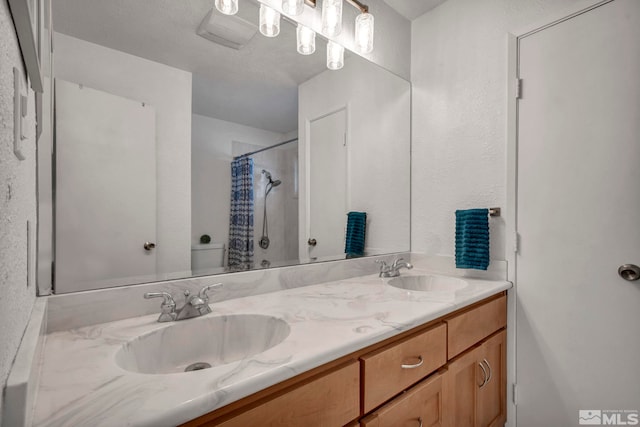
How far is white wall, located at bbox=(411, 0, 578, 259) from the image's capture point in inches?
57.6

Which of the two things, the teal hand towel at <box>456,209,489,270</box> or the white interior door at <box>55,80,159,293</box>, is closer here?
the white interior door at <box>55,80,159,293</box>

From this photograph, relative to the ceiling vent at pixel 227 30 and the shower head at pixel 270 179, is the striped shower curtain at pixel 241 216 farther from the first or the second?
the ceiling vent at pixel 227 30

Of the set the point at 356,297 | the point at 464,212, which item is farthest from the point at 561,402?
the point at 356,297

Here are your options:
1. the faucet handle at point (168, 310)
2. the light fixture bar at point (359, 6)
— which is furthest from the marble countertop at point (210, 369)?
the light fixture bar at point (359, 6)

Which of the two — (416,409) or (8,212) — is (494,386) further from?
(8,212)

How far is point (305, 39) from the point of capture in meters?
1.38

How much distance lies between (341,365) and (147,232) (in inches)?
28.0

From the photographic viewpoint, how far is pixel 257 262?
1.22 metres

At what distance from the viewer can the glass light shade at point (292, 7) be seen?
126cm

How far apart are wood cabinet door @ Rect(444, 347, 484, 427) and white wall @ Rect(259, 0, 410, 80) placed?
147 cm

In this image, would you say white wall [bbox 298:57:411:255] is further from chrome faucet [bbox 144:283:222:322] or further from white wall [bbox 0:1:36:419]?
white wall [bbox 0:1:36:419]

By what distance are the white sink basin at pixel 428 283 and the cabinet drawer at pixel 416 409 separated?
55cm

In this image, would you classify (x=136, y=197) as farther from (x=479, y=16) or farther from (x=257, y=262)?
(x=479, y=16)

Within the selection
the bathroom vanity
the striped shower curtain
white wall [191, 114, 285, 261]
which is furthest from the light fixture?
the bathroom vanity
